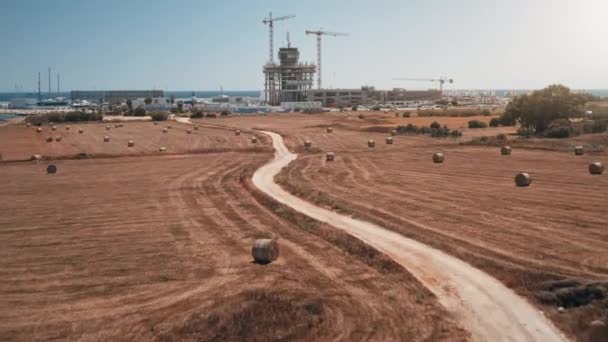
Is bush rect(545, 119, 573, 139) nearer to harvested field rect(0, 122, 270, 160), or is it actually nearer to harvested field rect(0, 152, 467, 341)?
harvested field rect(0, 122, 270, 160)

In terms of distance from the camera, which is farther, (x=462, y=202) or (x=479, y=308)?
(x=462, y=202)

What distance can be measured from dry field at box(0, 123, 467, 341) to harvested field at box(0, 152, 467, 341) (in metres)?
0.05

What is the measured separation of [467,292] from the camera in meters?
17.8

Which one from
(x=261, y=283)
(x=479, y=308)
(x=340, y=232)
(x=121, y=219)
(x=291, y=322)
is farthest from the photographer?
(x=121, y=219)

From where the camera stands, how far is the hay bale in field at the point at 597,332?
1478cm

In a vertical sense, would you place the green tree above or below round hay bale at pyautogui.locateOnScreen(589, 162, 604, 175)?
above

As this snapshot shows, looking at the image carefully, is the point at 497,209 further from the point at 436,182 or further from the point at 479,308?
the point at 479,308

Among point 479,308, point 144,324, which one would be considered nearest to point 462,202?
point 479,308

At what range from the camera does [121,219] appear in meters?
27.9

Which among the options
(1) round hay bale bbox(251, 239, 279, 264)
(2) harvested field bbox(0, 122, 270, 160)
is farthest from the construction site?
(2) harvested field bbox(0, 122, 270, 160)

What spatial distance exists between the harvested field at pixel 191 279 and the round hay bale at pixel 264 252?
32cm

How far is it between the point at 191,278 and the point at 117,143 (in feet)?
174

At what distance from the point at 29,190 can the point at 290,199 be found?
1550 centimetres

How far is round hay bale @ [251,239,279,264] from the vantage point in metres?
20.6
